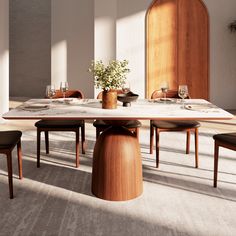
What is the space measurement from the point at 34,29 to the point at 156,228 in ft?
32.3

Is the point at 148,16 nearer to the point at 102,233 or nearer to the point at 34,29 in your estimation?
the point at 34,29

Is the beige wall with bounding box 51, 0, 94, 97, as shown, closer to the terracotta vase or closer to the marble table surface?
the marble table surface

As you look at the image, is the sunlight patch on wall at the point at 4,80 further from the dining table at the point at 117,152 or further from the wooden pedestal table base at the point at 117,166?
the wooden pedestal table base at the point at 117,166

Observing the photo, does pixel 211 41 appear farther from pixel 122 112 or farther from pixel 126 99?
pixel 122 112

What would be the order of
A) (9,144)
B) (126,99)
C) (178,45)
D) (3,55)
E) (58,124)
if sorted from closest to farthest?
(9,144), (126,99), (58,124), (3,55), (178,45)

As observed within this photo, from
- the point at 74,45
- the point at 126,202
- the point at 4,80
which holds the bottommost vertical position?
the point at 126,202

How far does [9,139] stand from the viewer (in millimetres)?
2684

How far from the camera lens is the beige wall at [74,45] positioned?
856 centimetres

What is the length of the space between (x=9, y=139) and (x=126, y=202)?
3.25 ft

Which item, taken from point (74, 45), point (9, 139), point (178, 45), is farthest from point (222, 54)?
point (9, 139)

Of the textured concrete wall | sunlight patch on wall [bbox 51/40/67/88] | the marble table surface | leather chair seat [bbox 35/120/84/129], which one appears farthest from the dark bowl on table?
the textured concrete wall

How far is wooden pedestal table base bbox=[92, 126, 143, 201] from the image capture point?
8.51ft

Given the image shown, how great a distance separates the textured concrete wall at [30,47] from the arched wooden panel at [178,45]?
14.3 feet

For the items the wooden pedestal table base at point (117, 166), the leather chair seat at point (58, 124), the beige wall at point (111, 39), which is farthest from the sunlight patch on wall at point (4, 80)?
the wooden pedestal table base at point (117, 166)
